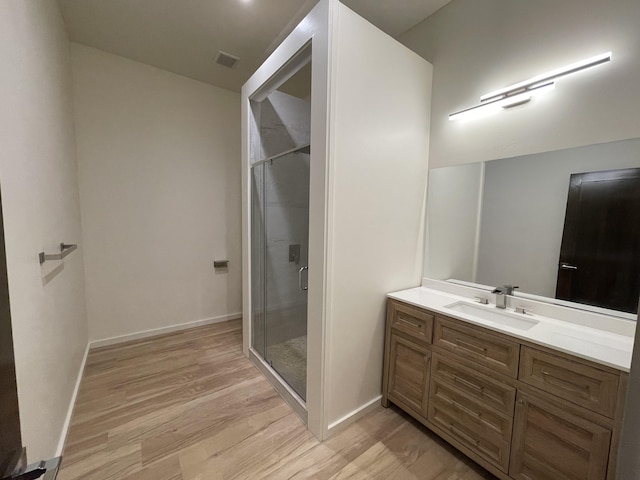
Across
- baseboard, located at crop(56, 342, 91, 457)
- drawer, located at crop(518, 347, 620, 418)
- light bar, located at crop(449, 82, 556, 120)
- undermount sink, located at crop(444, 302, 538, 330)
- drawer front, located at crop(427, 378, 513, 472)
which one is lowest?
baseboard, located at crop(56, 342, 91, 457)

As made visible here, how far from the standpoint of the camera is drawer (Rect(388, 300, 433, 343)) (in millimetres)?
1676

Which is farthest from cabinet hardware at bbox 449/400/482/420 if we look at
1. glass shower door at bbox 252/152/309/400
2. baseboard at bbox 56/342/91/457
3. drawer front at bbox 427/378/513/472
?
baseboard at bbox 56/342/91/457

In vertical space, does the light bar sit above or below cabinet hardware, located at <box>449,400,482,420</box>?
above

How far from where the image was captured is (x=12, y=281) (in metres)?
1.05

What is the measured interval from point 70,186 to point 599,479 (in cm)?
373

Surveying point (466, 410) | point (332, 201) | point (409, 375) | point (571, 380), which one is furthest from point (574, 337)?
point (332, 201)

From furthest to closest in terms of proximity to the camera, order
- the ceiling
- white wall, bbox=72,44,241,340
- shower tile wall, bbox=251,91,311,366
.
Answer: white wall, bbox=72,44,241,340
shower tile wall, bbox=251,91,311,366
the ceiling

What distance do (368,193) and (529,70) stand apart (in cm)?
127

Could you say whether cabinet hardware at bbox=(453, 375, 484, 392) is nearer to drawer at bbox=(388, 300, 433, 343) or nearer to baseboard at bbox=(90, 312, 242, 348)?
drawer at bbox=(388, 300, 433, 343)

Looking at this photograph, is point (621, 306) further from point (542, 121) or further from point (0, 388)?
point (0, 388)

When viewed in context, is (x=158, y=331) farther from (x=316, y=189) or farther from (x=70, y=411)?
(x=316, y=189)

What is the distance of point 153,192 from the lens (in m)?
2.97

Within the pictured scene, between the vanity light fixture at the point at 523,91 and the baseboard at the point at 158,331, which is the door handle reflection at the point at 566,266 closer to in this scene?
the vanity light fixture at the point at 523,91

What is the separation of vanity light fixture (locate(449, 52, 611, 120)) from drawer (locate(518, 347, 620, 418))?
152 centimetres
